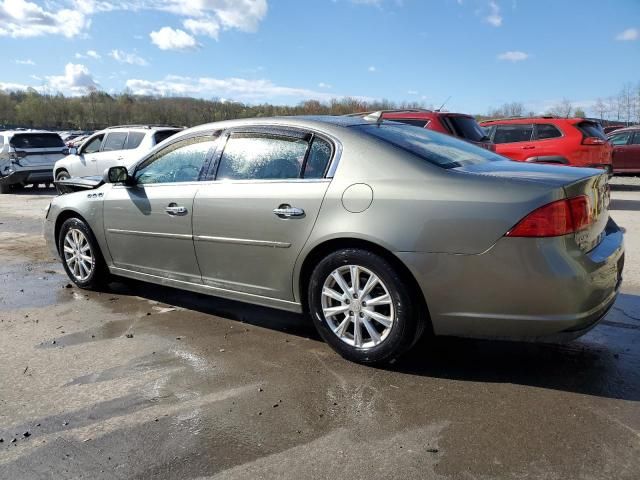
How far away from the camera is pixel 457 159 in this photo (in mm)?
3781

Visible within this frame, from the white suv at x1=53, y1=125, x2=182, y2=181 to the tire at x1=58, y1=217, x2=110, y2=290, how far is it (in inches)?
273

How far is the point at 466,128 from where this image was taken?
9711mm

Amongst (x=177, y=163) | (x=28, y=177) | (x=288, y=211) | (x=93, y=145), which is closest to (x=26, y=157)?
(x=28, y=177)

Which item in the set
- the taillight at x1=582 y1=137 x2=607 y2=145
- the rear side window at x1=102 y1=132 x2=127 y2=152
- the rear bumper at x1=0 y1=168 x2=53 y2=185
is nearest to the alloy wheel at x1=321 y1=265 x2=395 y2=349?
the taillight at x1=582 y1=137 x2=607 y2=145

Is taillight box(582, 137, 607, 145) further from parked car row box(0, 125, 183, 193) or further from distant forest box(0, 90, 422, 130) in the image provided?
distant forest box(0, 90, 422, 130)

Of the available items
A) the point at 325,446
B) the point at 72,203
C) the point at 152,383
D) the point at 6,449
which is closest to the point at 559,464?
the point at 325,446

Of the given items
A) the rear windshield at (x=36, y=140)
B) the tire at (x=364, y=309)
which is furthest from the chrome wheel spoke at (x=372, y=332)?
the rear windshield at (x=36, y=140)

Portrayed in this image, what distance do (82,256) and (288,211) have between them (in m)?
2.73

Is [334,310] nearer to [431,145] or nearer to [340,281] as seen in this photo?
[340,281]

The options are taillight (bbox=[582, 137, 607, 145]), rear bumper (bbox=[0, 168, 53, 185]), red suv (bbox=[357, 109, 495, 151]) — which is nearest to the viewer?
red suv (bbox=[357, 109, 495, 151])

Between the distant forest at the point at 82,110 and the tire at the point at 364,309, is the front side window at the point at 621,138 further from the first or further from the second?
the distant forest at the point at 82,110

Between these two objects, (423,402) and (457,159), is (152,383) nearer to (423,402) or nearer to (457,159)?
(423,402)

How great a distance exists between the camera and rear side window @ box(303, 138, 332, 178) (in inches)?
147

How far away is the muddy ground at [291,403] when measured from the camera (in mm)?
2562
